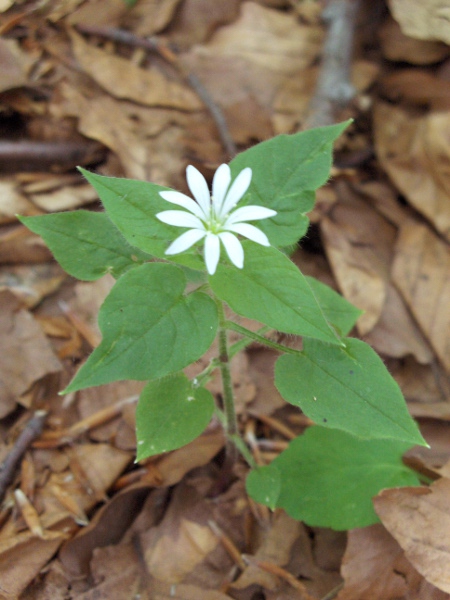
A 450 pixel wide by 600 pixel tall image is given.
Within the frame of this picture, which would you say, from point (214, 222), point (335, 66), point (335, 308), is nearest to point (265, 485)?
point (335, 308)

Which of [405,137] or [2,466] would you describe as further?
[405,137]

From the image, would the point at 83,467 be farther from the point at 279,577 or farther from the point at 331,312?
the point at 331,312

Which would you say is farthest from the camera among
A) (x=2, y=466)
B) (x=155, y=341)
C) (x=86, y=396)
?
(x=86, y=396)

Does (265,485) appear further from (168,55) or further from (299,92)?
(168,55)

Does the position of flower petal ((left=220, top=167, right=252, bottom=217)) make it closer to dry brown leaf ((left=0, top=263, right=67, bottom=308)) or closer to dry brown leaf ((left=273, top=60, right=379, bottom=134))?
dry brown leaf ((left=0, top=263, right=67, bottom=308))

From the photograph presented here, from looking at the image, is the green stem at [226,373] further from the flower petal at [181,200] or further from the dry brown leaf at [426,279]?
the dry brown leaf at [426,279]

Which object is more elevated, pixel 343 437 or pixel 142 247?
pixel 142 247

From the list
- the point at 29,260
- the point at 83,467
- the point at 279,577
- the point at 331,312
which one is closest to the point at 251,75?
the point at 29,260

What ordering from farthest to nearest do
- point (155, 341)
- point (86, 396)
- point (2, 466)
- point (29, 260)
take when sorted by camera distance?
1. point (29, 260)
2. point (86, 396)
3. point (2, 466)
4. point (155, 341)
